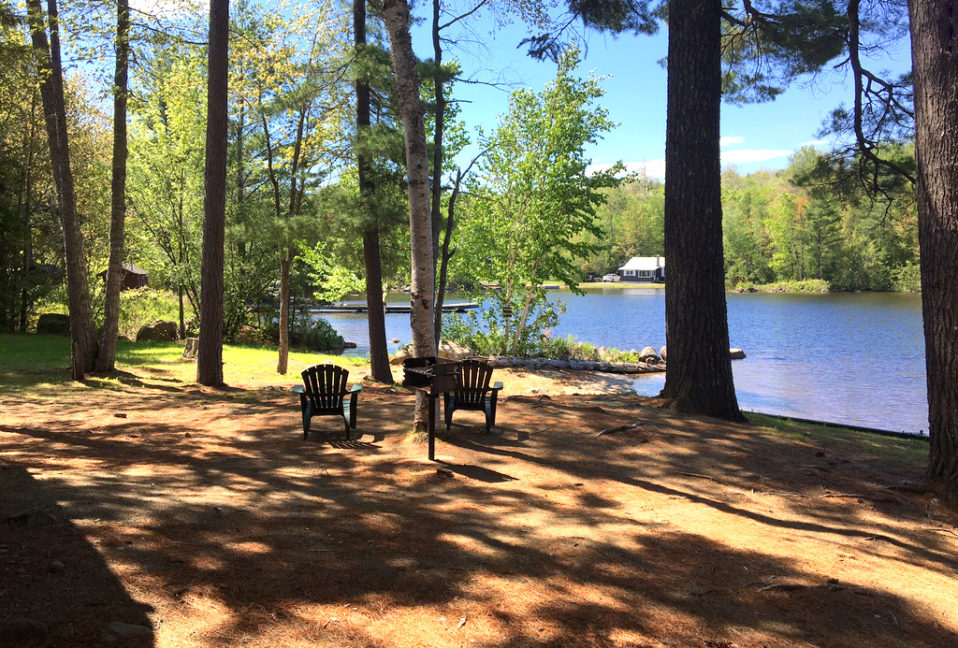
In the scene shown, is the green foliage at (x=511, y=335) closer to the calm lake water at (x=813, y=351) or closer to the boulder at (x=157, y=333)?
the calm lake water at (x=813, y=351)

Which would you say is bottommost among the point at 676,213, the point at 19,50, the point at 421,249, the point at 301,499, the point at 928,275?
the point at 301,499

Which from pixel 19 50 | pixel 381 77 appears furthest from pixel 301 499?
pixel 381 77

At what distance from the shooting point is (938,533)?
4.27m

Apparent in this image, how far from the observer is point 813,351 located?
80.9 ft

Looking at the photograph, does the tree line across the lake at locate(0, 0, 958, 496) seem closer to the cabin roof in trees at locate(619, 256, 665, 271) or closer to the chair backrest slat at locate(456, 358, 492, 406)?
the chair backrest slat at locate(456, 358, 492, 406)

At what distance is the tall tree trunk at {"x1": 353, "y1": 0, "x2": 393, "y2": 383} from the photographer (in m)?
12.4

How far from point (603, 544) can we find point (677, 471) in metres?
2.08

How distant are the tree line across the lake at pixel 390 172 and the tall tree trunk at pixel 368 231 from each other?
48mm

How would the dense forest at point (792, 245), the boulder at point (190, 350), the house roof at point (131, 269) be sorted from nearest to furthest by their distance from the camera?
the boulder at point (190, 350) → the house roof at point (131, 269) → the dense forest at point (792, 245)

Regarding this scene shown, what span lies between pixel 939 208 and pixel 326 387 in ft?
18.7

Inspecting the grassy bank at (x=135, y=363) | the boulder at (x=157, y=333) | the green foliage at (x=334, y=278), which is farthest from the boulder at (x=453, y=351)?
the boulder at (x=157, y=333)

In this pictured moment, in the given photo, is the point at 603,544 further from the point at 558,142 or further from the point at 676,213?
the point at 558,142

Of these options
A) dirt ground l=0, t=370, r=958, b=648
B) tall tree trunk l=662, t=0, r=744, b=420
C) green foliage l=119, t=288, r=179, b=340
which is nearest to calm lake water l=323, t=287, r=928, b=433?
tall tree trunk l=662, t=0, r=744, b=420

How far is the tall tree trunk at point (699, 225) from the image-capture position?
25.1ft
